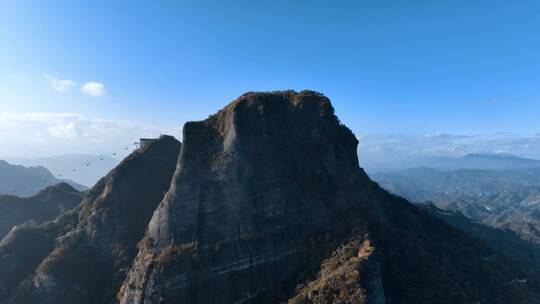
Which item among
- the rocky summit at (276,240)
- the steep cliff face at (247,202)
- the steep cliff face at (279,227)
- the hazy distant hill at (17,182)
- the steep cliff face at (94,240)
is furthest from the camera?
the hazy distant hill at (17,182)

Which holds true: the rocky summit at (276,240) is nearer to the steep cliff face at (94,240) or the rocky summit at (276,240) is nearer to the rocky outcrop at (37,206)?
the steep cliff face at (94,240)

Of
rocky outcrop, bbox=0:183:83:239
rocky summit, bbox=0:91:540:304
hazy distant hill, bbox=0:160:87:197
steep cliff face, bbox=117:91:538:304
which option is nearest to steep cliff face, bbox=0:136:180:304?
rocky summit, bbox=0:91:540:304

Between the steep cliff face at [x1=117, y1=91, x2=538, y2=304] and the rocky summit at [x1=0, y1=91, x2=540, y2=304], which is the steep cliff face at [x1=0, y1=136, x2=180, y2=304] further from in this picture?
the steep cliff face at [x1=117, y1=91, x2=538, y2=304]

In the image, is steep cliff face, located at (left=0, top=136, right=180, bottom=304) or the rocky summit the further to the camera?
steep cliff face, located at (left=0, top=136, right=180, bottom=304)

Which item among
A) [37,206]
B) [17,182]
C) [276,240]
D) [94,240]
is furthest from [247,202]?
[17,182]

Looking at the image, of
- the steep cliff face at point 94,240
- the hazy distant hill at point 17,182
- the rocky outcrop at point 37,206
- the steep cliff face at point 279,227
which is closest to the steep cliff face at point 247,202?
the steep cliff face at point 279,227
